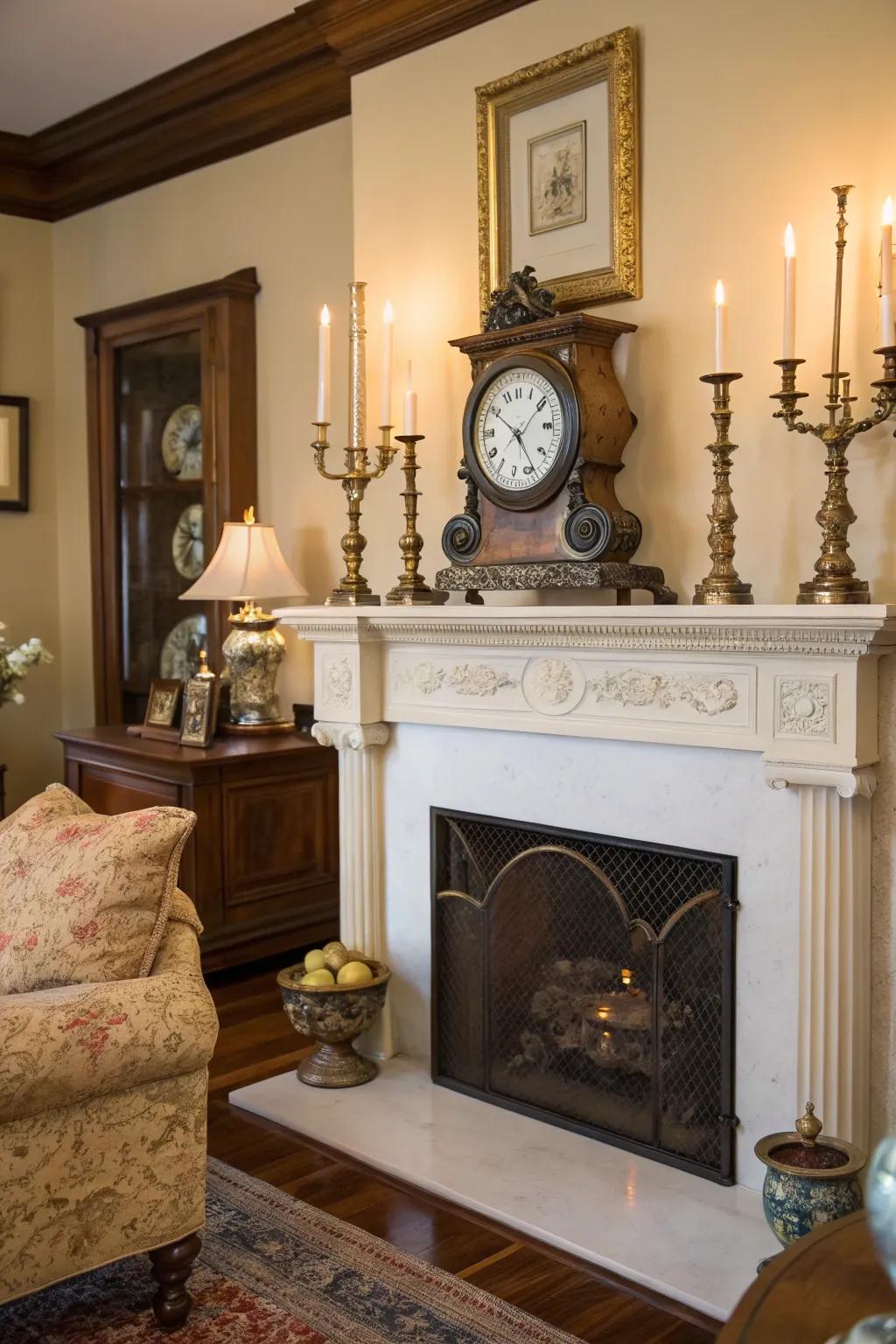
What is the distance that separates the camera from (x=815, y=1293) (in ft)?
4.13

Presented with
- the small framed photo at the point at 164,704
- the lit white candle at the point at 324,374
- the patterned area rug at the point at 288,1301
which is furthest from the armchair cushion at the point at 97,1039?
the small framed photo at the point at 164,704

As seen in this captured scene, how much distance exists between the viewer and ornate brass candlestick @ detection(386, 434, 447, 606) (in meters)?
2.97

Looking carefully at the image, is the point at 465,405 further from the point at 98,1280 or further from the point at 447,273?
the point at 98,1280

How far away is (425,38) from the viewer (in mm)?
3096

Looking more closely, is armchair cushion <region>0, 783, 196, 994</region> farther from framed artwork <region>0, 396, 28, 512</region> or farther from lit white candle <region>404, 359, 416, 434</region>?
framed artwork <region>0, 396, 28, 512</region>

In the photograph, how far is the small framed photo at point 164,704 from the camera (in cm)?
405

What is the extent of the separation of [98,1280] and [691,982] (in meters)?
1.23

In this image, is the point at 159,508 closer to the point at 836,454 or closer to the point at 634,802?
the point at 634,802

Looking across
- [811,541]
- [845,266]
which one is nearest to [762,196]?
[845,266]

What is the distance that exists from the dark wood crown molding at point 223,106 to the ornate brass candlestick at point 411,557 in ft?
3.39

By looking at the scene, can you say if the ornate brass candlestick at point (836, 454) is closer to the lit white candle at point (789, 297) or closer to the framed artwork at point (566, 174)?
the lit white candle at point (789, 297)

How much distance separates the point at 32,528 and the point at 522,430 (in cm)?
282

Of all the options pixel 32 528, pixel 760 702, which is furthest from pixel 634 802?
pixel 32 528

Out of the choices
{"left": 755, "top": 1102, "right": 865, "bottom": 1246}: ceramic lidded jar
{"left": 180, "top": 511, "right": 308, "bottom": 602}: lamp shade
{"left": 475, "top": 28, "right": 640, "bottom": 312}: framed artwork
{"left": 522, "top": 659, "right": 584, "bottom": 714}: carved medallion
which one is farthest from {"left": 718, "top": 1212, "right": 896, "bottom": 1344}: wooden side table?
{"left": 180, "top": 511, "right": 308, "bottom": 602}: lamp shade
